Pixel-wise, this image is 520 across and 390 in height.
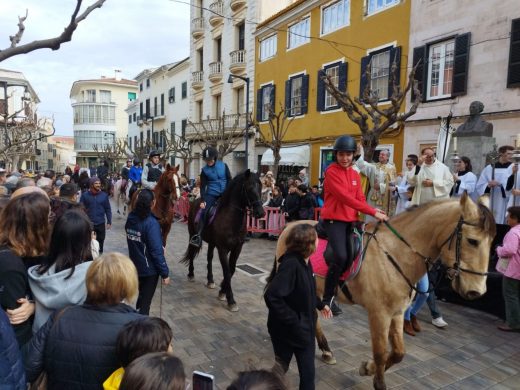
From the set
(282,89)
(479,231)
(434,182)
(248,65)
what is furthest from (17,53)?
(248,65)

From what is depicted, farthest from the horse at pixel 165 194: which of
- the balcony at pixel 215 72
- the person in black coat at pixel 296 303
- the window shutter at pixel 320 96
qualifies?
the balcony at pixel 215 72

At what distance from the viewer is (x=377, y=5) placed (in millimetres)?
14789

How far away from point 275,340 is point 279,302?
51 centimetres

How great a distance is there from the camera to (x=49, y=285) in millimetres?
2172

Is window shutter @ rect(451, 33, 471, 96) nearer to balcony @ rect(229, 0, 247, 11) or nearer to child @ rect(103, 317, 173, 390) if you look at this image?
child @ rect(103, 317, 173, 390)

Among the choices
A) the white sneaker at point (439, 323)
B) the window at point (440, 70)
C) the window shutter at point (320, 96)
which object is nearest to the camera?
the white sneaker at point (439, 323)

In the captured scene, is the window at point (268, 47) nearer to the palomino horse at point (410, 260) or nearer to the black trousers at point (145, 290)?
the black trousers at point (145, 290)

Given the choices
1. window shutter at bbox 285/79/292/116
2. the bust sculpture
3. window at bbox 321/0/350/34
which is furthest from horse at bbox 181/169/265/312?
window shutter at bbox 285/79/292/116

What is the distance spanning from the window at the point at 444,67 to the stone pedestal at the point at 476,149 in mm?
4580

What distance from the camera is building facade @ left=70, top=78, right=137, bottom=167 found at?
227 ft

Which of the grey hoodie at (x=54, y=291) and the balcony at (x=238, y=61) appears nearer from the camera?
the grey hoodie at (x=54, y=291)

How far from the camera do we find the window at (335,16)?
16.3 metres

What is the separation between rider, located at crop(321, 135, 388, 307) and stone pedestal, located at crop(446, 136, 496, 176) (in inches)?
206

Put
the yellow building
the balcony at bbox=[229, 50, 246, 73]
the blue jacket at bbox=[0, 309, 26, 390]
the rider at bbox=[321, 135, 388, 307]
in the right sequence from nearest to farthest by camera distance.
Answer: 1. the blue jacket at bbox=[0, 309, 26, 390]
2. the rider at bbox=[321, 135, 388, 307]
3. the yellow building
4. the balcony at bbox=[229, 50, 246, 73]
